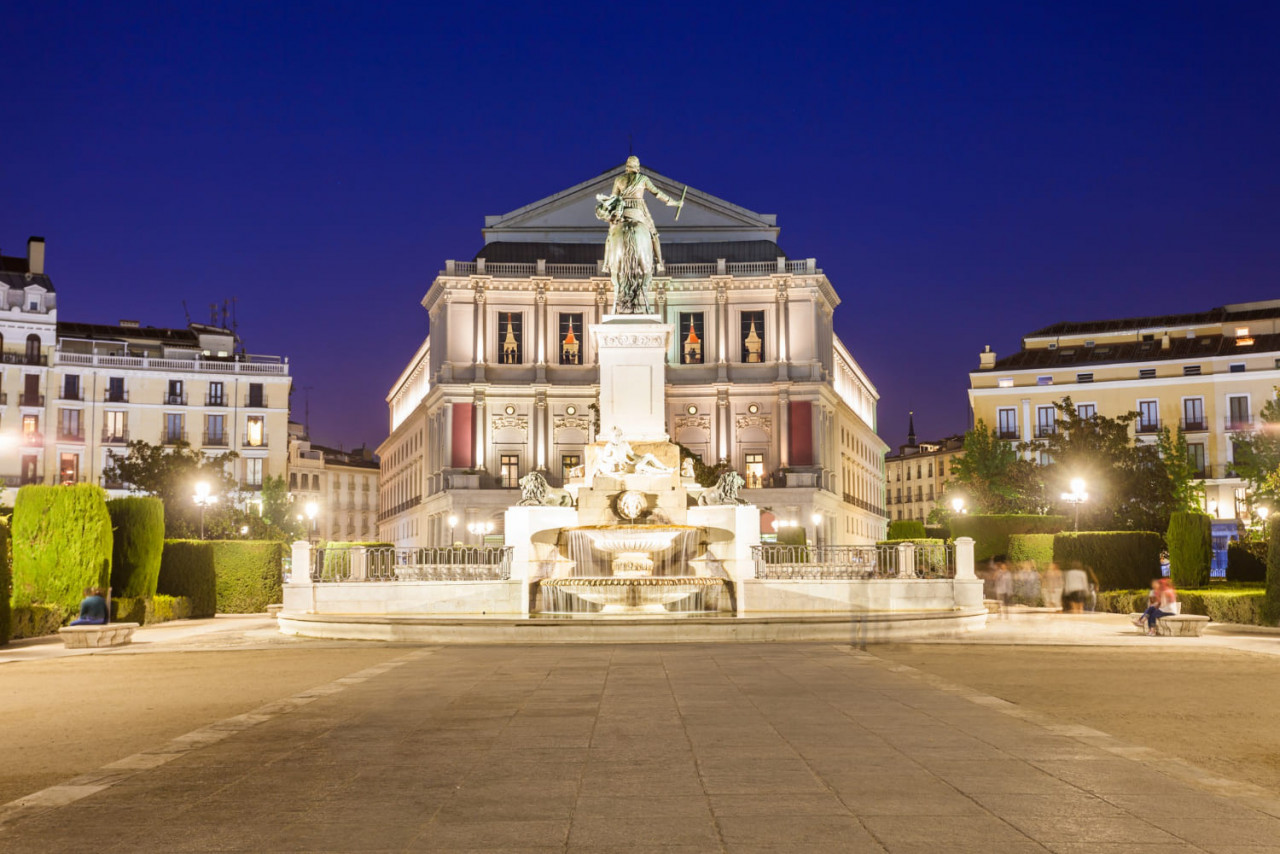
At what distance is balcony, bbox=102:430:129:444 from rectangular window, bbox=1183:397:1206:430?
227 ft

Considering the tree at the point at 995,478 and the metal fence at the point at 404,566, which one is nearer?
the metal fence at the point at 404,566

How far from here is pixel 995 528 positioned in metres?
46.8

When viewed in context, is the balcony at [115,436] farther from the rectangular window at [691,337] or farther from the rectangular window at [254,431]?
the rectangular window at [691,337]

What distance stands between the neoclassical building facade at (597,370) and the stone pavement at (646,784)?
7004cm

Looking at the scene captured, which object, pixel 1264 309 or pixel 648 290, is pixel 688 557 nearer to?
pixel 648 290

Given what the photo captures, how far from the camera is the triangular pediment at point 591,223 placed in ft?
294

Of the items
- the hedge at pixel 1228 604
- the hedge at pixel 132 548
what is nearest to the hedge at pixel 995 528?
the hedge at pixel 1228 604

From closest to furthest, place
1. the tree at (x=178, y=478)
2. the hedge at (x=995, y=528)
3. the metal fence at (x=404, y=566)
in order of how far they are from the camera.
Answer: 1. the metal fence at (x=404, y=566)
2. the hedge at (x=995, y=528)
3. the tree at (x=178, y=478)

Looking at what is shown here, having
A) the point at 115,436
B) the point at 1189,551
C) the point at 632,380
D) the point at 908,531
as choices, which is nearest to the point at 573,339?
the point at 115,436

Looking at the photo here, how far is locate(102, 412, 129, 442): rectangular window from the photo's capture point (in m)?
83.2

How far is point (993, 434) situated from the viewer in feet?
270

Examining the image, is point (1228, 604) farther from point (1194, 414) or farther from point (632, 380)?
point (1194, 414)

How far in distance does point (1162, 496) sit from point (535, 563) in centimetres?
3757

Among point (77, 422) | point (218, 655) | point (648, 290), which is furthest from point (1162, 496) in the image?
point (77, 422)
